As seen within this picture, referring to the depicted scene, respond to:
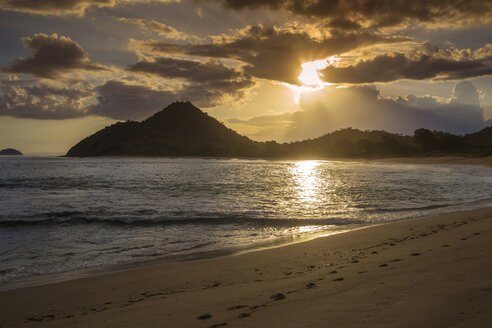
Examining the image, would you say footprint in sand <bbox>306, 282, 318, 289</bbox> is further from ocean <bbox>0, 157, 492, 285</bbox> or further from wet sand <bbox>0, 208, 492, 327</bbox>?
ocean <bbox>0, 157, 492, 285</bbox>

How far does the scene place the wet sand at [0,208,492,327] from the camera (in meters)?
4.71

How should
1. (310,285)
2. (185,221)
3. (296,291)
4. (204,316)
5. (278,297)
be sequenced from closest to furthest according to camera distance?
1. (204,316)
2. (278,297)
3. (296,291)
4. (310,285)
5. (185,221)

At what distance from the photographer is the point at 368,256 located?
9.03 metres

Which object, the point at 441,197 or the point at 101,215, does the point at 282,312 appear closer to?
the point at 101,215

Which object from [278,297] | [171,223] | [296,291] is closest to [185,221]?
[171,223]

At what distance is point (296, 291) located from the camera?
20.8 ft

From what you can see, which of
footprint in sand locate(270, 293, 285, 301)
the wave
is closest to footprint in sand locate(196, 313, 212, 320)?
footprint in sand locate(270, 293, 285, 301)

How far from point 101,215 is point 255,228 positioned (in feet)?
32.7

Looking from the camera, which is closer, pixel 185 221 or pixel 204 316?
pixel 204 316

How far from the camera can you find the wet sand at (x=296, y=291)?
471cm

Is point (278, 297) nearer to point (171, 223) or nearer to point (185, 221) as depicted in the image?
point (171, 223)

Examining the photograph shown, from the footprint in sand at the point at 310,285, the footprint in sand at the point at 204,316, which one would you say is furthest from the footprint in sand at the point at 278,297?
the footprint in sand at the point at 204,316

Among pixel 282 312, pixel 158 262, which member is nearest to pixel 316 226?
pixel 158 262

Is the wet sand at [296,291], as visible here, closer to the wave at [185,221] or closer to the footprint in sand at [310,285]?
the footprint in sand at [310,285]
